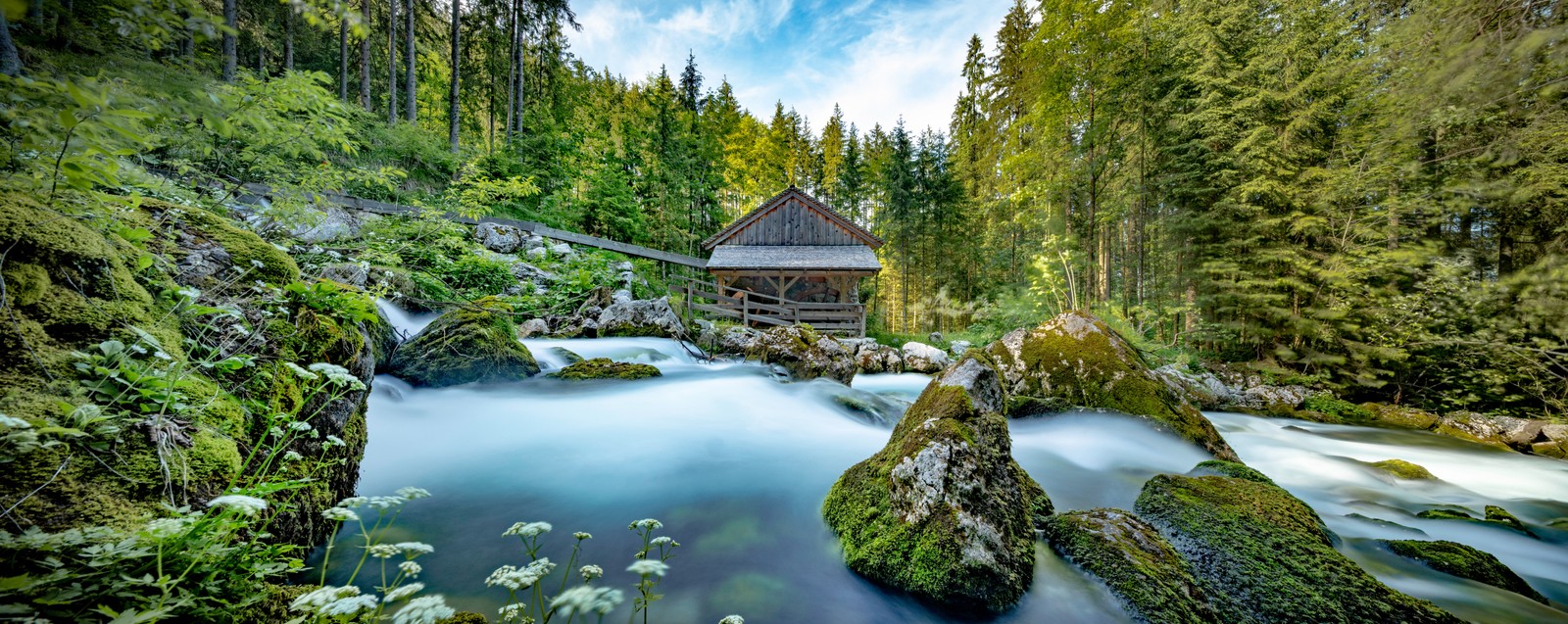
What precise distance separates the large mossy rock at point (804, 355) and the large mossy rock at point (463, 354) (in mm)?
4099

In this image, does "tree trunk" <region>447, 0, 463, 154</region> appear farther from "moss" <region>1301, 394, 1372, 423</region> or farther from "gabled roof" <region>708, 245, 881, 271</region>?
"moss" <region>1301, 394, 1372, 423</region>

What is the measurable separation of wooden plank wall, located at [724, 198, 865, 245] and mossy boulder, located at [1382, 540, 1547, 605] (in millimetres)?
15503

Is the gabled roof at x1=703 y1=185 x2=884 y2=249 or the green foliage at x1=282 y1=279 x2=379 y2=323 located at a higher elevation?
the gabled roof at x1=703 y1=185 x2=884 y2=249

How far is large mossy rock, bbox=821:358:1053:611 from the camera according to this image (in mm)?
2238

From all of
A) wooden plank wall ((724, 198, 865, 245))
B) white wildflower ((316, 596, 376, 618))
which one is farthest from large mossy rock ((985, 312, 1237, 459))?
wooden plank wall ((724, 198, 865, 245))

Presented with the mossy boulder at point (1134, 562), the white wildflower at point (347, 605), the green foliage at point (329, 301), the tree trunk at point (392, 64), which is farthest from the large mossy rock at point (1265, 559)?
the tree trunk at point (392, 64)

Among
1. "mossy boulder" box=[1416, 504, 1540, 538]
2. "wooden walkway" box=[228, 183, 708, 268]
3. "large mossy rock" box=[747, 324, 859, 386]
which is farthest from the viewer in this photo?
"wooden walkway" box=[228, 183, 708, 268]

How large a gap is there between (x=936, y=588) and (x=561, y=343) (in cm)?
825

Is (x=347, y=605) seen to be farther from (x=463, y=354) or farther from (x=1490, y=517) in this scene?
(x=1490, y=517)

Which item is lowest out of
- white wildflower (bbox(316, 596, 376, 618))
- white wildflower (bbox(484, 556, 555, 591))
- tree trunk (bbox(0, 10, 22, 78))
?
Answer: white wildflower (bbox(484, 556, 555, 591))

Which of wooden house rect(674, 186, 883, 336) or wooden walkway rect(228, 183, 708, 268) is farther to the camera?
wooden house rect(674, 186, 883, 336)

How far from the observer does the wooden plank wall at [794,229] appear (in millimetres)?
17719

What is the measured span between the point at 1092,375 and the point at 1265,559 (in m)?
3.63

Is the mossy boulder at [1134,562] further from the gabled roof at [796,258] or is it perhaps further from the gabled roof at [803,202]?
the gabled roof at [803,202]
